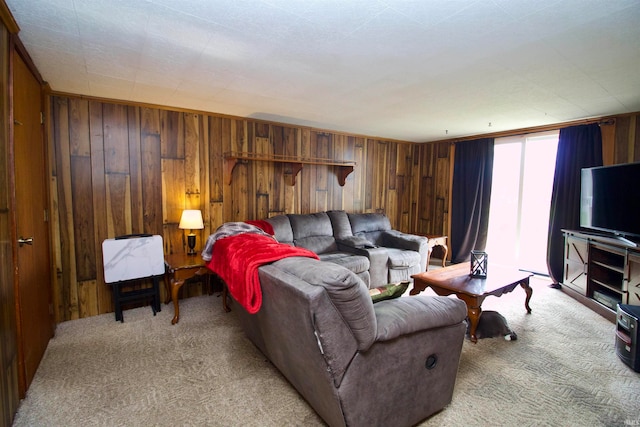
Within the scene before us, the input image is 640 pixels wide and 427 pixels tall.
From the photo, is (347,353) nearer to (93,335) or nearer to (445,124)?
(93,335)

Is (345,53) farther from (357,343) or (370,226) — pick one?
(370,226)

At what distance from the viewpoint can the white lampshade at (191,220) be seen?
334 centimetres

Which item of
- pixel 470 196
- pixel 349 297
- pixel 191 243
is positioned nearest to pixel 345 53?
pixel 349 297

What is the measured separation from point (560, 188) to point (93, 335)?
551cm

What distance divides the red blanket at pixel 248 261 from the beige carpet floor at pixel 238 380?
66cm

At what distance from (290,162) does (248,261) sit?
2.64m

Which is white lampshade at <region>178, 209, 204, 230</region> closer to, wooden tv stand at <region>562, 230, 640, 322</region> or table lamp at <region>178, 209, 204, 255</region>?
table lamp at <region>178, 209, 204, 255</region>

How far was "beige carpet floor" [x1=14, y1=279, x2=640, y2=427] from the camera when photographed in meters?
1.81

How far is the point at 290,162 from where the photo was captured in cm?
426

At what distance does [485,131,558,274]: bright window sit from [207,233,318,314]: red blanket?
4264 millimetres

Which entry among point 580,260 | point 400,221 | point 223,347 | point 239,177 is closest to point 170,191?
point 239,177

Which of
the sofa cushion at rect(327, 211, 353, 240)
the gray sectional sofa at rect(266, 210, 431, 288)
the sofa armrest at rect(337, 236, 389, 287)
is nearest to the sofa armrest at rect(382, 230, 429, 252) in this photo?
the gray sectional sofa at rect(266, 210, 431, 288)

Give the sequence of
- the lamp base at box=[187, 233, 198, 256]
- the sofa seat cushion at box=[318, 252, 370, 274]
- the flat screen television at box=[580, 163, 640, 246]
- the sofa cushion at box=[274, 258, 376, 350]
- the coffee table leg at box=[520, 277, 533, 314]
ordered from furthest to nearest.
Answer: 1. the sofa seat cushion at box=[318, 252, 370, 274]
2. the lamp base at box=[187, 233, 198, 256]
3. the coffee table leg at box=[520, 277, 533, 314]
4. the flat screen television at box=[580, 163, 640, 246]
5. the sofa cushion at box=[274, 258, 376, 350]

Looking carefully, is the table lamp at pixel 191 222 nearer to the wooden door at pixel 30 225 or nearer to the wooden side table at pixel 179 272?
the wooden side table at pixel 179 272
